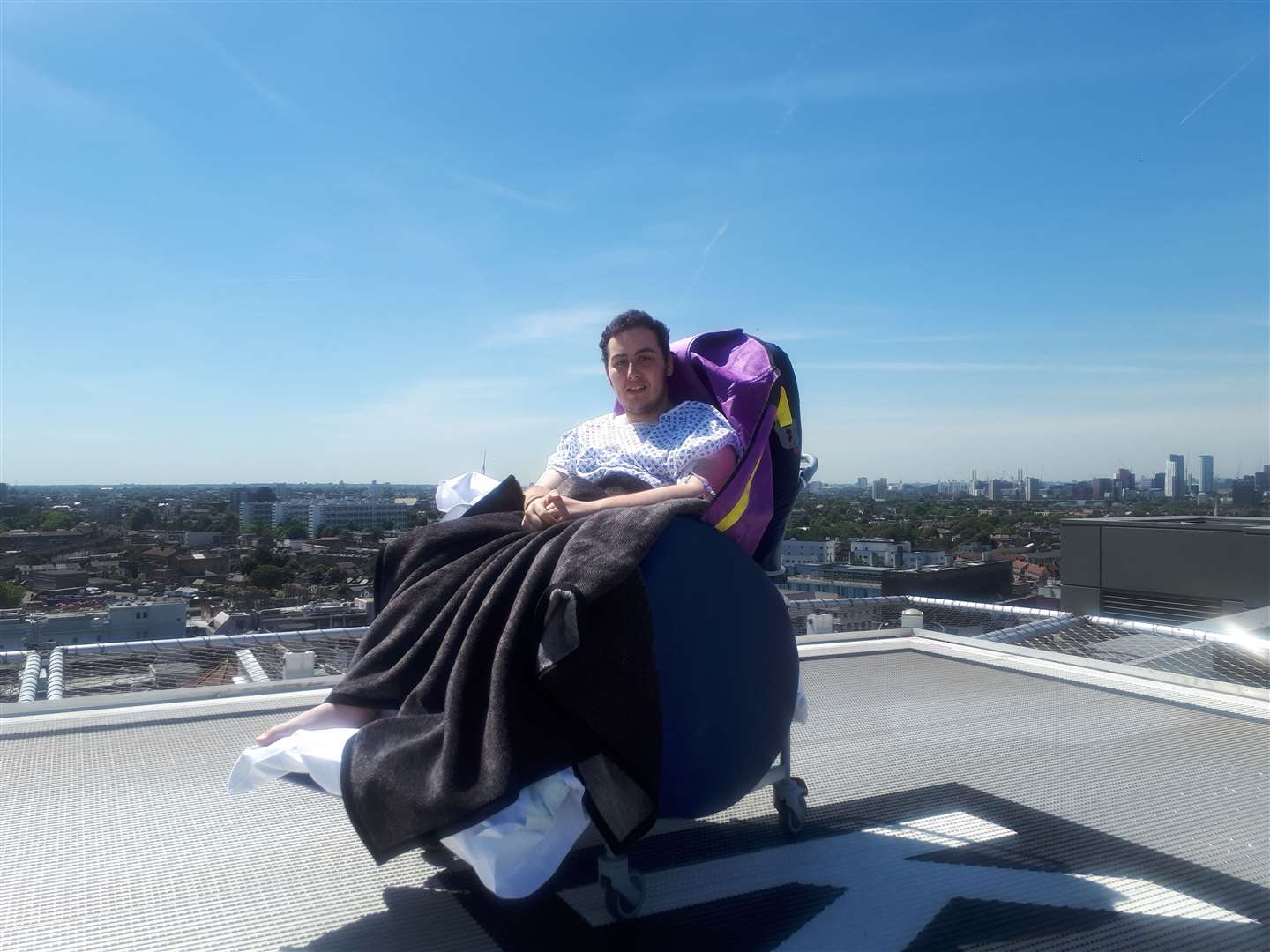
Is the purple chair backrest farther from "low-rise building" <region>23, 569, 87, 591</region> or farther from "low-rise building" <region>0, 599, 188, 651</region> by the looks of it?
"low-rise building" <region>23, 569, 87, 591</region>

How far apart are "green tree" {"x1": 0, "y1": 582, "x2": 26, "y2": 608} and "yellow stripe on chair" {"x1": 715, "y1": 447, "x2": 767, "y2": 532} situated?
6321mm

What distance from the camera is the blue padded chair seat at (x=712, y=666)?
181 cm

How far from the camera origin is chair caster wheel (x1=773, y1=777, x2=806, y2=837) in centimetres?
229

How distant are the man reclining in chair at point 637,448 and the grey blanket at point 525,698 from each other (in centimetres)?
21

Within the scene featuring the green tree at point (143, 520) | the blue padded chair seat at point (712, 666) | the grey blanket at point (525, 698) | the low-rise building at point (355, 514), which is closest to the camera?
the grey blanket at point (525, 698)

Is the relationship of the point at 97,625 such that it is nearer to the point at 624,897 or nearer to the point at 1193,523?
the point at 624,897

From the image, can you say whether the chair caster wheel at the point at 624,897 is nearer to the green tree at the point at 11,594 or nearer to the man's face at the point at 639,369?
the man's face at the point at 639,369

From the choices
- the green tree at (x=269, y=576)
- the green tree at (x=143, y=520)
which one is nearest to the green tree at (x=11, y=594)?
the green tree at (x=269, y=576)

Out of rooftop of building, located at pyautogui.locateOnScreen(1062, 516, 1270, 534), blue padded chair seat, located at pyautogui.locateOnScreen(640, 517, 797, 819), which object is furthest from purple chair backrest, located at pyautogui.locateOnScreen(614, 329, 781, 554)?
rooftop of building, located at pyautogui.locateOnScreen(1062, 516, 1270, 534)

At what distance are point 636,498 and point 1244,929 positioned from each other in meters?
1.57

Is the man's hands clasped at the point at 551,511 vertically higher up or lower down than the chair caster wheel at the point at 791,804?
higher up

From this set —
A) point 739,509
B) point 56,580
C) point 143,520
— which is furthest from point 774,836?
point 143,520

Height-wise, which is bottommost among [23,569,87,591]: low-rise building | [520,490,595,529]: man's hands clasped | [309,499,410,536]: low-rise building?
[23,569,87,591]: low-rise building

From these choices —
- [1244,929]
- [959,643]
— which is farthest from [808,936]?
[959,643]
